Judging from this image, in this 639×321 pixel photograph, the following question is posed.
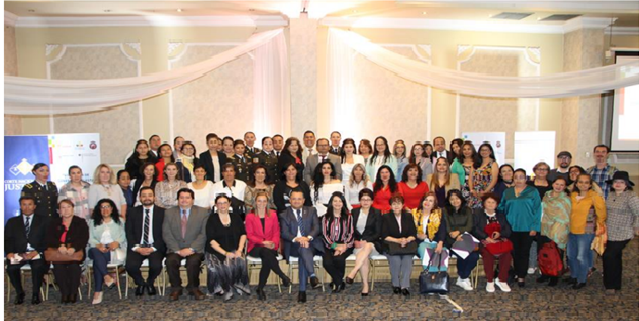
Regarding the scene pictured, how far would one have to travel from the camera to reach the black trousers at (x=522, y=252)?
5.00 meters

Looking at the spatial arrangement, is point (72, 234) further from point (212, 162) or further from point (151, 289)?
point (212, 162)

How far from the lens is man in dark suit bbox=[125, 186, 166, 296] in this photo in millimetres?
4660

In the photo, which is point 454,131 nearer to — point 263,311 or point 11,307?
point 263,311

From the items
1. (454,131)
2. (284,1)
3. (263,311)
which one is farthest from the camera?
(454,131)

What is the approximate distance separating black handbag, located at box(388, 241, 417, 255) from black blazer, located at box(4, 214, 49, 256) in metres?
3.56

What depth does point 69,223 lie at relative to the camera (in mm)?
4652

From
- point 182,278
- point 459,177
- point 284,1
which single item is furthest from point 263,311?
point 284,1

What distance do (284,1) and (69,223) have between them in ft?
11.3

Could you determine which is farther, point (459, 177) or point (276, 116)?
point (276, 116)

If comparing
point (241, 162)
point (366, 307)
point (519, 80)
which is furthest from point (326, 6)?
point (366, 307)

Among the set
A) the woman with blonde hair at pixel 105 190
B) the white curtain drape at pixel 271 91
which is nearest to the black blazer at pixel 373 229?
the white curtain drape at pixel 271 91

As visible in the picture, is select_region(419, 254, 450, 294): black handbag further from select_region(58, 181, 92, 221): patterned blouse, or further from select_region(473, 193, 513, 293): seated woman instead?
select_region(58, 181, 92, 221): patterned blouse

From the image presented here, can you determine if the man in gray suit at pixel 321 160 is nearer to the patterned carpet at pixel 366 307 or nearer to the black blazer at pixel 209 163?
the black blazer at pixel 209 163

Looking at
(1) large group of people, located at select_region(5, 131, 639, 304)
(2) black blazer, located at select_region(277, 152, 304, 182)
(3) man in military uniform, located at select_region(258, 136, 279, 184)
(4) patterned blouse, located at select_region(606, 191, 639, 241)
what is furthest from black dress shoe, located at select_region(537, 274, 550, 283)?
(3) man in military uniform, located at select_region(258, 136, 279, 184)
